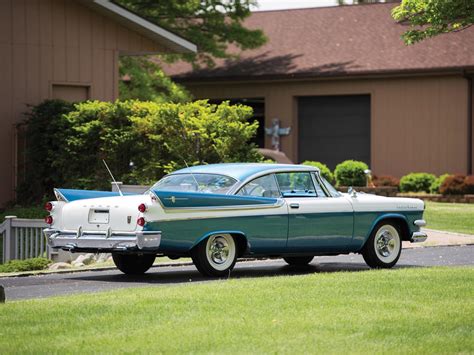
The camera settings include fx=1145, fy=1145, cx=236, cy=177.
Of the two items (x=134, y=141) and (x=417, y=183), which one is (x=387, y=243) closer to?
(x=134, y=141)

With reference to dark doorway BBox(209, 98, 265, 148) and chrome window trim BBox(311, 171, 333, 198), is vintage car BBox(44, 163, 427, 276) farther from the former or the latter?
dark doorway BBox(209, 98, 265, 148)

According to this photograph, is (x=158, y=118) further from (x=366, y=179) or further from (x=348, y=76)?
(x=348, y=76)

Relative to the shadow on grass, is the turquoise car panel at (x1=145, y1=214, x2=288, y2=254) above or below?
above

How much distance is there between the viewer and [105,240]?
13547mm

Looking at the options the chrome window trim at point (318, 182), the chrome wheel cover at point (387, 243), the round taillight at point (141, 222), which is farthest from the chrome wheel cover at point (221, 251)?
the chrome wheel cover at point (387, 243)

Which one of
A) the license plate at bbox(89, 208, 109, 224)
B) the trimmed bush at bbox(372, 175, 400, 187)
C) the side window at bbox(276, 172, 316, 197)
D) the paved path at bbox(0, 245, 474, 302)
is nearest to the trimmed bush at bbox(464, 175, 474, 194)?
the trimmed bush at bbox(372, 175, 400, 187)

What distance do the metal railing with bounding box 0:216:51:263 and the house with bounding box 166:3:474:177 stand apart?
1847 cm

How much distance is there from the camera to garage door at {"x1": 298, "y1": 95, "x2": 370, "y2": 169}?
3669cm

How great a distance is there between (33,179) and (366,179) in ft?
36.9

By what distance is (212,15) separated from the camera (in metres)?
34.3

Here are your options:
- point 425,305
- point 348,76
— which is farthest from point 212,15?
point 425,305

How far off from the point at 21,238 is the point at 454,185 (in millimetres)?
15763

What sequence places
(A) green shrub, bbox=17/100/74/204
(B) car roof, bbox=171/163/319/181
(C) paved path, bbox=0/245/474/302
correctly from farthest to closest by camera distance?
(A) green shrub, bbox=17/100/74/204 < (B) car roof, bbox=171/163/319/181 < (C) paved path, bbox=0/245/474/302

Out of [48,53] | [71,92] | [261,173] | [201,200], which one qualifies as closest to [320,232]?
[261,173]
